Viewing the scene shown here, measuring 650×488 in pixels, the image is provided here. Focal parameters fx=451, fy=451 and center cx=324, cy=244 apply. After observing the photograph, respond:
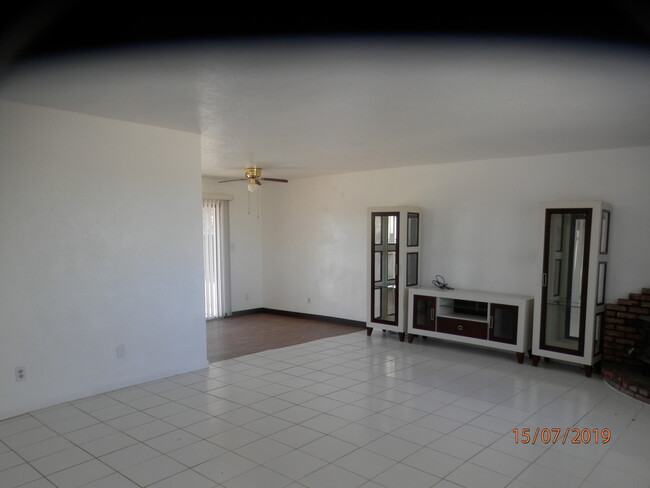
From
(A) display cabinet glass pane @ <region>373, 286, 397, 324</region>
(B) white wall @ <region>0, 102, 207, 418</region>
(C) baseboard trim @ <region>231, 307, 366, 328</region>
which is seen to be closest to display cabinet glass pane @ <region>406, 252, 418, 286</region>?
(A) display cabinet glass pane @ <region>373, 286, 397, 324</region>

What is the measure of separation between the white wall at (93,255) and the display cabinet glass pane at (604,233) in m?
4.09

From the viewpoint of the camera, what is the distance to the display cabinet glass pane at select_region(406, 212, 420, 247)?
5988mm

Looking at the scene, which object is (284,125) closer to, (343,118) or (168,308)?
(343,118)

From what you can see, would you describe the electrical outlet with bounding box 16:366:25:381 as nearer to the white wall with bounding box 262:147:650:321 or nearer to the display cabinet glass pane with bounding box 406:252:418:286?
the display cabinet glass pane with bounding box 406:252:418:286

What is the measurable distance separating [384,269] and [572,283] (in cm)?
231

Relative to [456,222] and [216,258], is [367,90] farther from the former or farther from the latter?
[216,258]

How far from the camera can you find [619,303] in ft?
15.1

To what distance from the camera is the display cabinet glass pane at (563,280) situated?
15.3 feet

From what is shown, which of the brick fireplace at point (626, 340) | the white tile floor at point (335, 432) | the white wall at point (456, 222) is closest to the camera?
the white tile floor at point (335, 432)

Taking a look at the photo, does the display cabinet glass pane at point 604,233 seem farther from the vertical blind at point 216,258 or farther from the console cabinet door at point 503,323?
the vertical blind at point 216,258

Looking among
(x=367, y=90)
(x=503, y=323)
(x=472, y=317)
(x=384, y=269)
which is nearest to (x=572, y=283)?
(x=503, y=323)

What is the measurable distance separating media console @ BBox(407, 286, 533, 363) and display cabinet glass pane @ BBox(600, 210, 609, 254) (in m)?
0.91
